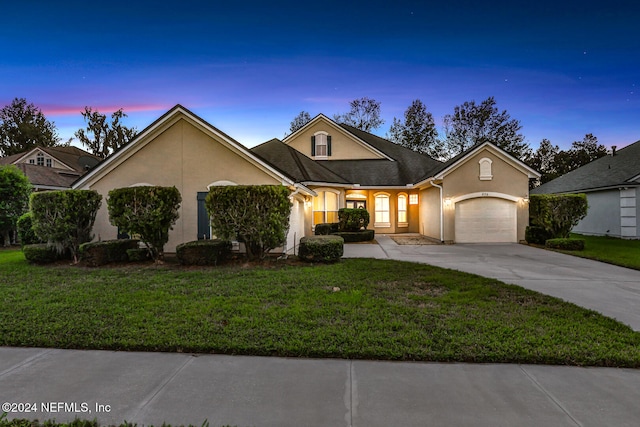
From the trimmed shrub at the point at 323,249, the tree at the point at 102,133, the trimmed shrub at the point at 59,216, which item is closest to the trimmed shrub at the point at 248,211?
the trimmed shrub at the point at 323,249

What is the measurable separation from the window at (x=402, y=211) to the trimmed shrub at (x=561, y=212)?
7986 millimetres

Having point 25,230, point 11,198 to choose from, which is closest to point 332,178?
point 25,230

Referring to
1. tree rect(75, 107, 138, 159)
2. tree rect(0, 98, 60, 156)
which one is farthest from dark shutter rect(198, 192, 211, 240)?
tree rect(0, 98, 60, 156)

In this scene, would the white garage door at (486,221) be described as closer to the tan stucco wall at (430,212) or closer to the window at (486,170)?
the window at (486,170)

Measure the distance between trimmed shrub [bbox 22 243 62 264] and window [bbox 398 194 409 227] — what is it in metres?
17.6

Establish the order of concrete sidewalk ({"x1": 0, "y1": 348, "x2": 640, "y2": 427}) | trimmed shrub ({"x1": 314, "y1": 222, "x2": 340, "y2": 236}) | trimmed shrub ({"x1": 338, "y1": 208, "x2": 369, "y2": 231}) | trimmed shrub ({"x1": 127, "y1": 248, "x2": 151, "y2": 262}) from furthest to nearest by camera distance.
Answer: trimmed shrub ({"x1": 338, "y1": 208, "x2": 369, "y2": 231}) < trimmed shrub ({"x1": 314, "y1": 222, "x2": 340, "y2": 236}) < trimmed shrub ({"x1": 127, "y1": 248, "x2": 151, "y2": 262}) < concrete sidewalk ({"x1": 0, "y1": 348, "x2": 640, "y2": 427})

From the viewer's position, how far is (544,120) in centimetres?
2481

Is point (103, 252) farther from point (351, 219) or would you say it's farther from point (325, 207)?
point (351, 219)

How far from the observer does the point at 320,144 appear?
853 inches

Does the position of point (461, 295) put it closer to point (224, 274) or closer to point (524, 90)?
point (224, 274)

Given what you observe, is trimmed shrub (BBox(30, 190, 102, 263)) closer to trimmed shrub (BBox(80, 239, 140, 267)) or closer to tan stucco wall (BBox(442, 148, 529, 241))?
trimmed shrub (BBox(80, 239, 140, 267))

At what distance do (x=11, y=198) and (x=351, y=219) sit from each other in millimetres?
17198

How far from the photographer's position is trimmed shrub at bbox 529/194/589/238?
1330 cm

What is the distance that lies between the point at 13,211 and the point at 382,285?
18.8 meters
